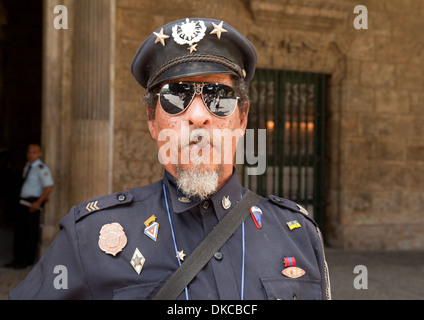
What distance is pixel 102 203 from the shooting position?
1373 millimetres

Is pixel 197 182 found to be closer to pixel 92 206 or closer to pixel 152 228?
pixel 152 228

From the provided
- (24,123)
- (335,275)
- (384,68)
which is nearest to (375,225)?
(335,275)

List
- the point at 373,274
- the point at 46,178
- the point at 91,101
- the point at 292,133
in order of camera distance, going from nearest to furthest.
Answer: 1. the point at 91,101
2. the point at 46,178
3. the point at 373,274
4. the point at 292,133

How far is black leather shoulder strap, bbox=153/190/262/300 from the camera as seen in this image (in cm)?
117

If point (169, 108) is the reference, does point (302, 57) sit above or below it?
above

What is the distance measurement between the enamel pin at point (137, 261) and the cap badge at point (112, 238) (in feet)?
0.14

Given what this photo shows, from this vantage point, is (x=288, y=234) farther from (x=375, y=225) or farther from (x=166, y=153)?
(x=375, y=225)

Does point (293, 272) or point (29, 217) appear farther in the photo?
point (29, 217)

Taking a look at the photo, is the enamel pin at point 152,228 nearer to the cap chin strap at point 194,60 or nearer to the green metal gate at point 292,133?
the cap chin strap at point 194,60

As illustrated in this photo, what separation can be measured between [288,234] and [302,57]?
5834 mm

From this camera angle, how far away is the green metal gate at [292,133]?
6.81 m

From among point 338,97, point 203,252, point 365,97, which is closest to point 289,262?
point 203,252

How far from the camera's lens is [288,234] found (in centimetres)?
140

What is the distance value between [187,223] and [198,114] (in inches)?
12.5
